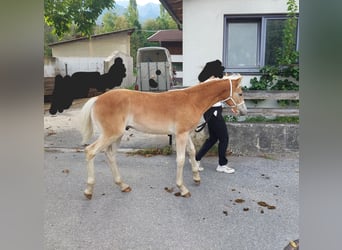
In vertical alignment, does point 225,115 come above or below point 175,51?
below

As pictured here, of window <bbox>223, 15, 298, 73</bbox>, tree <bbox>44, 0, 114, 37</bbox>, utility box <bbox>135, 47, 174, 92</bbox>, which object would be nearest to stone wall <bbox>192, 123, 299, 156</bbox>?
window <bbox>223, 15, 298, 73</bbox>

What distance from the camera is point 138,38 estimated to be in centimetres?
1647

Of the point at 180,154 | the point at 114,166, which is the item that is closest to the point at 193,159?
the point at 180,154

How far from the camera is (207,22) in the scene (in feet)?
19.1

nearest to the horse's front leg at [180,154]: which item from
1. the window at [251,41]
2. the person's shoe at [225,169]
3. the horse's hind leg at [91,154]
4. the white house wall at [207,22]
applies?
the horse's hind leg at [91,154]

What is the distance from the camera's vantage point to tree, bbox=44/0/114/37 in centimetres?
483

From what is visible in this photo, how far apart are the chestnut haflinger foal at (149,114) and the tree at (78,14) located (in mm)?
2014

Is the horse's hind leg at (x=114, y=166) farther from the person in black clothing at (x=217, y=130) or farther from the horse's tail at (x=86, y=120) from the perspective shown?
the person in black clothing at (x=217, y=130)

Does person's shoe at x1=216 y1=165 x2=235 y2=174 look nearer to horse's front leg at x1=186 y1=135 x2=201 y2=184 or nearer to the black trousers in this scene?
the black trousers

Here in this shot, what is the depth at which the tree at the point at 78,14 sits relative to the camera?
483cm
